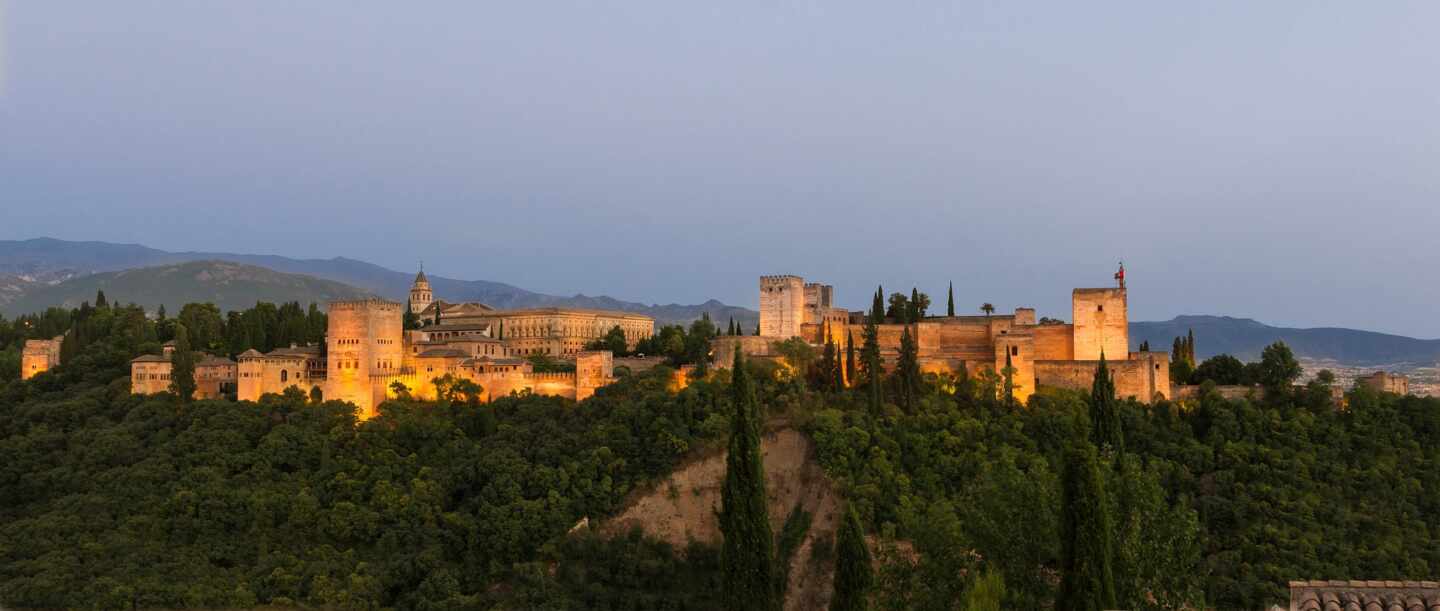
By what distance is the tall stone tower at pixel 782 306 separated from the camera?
5891 cm

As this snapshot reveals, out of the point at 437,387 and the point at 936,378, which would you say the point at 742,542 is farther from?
the point at 437,387

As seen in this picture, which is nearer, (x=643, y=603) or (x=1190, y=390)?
(x=643, y=603)

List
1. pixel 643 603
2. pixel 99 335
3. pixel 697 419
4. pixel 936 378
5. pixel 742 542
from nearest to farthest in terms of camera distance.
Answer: pixel 742 542, pixel 643 603, pixel 697 419, pixel 936 378, pixel 99 335

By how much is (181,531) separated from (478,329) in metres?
28.0

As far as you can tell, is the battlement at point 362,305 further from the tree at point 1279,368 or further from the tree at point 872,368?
the tree at point 1279,368

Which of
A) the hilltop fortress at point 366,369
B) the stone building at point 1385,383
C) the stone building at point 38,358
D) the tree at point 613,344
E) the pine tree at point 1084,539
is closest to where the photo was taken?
the pine tree at point 1084,539

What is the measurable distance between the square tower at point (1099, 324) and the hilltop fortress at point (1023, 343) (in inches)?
1.9

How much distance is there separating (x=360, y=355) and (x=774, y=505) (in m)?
21.3

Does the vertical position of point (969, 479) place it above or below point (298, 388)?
below

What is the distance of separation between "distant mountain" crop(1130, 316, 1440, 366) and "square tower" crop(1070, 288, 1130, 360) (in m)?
100.0

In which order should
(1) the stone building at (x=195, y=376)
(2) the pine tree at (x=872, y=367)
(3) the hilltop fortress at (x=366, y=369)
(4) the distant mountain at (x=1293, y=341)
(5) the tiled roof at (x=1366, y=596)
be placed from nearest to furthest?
(5) the tiled roof at (x=1366, y=596) < (2) the pine tree at (x=872, y=367) < (3) the hilltop fortress at (x=366, y=369) < (1) the stone building at (x=195, y=376) < (4) the distant mountain at (x=1293, y=341)

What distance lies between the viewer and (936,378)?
49875 millimetres

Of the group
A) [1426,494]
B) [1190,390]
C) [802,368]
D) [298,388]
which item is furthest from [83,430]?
[1426,494]

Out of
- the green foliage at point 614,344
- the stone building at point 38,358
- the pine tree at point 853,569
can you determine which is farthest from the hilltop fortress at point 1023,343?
the stone building at point 38,358
